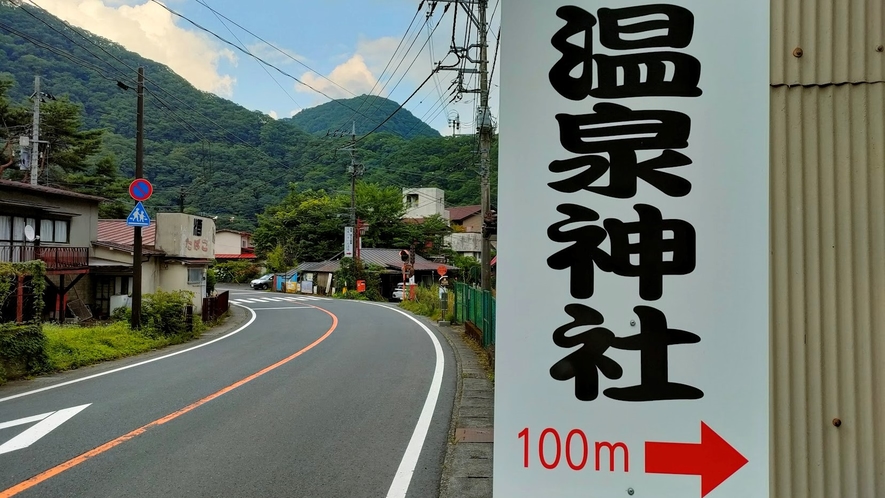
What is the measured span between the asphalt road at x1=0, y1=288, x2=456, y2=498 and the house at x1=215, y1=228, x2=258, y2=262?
48.0m

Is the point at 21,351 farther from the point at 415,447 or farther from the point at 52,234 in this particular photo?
the point at 52,234

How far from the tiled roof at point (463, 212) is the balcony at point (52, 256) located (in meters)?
42.7

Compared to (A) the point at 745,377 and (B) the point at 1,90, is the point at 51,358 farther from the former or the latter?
(B) the point at 1,90

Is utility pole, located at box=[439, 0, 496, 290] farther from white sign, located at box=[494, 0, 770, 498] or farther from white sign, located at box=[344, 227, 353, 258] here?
white sign, located at box=[344, 227, 353, 258]

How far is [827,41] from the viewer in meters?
2.05

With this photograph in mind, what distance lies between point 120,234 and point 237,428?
23152mm

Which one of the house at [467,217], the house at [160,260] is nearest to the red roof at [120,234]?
the house at [160,260]

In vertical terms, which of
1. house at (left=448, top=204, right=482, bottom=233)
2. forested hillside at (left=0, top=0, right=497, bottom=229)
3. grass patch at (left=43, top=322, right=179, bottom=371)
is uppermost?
forested hillside at (left=0, top=0, right=497, bottom=229)

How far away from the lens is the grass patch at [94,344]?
1076 cm

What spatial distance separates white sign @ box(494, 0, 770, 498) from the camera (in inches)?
74.2

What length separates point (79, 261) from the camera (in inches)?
782

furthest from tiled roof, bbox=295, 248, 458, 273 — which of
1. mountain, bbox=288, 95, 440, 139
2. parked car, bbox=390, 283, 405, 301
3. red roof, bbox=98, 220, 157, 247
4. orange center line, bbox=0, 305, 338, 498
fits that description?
orange center line, bbox=0, 305, 338, 498

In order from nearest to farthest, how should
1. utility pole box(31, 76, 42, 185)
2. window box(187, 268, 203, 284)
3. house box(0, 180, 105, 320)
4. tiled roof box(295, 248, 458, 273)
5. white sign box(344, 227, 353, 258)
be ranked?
house box(0, 180, 105, 320) → window box(187, 268, 203, 284) → utility pole box(31, 76, 42, 185) → white sign box(344, 227, 353, 258) → tiled roof box(295, 248, 458, 273)

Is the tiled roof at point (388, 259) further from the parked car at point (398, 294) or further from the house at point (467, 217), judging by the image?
the house at point (467, 217)
